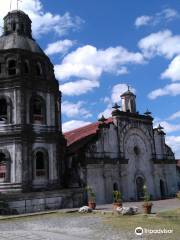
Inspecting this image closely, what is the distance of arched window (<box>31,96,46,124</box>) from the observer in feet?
84.4

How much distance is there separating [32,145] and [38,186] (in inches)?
116

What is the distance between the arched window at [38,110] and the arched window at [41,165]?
2418mm

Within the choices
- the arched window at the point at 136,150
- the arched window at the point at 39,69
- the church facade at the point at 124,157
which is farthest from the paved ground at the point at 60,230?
the arched window at the point at 136,150

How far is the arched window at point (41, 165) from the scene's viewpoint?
24.8 metres

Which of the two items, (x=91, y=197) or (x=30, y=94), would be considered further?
(x=30, y=94)

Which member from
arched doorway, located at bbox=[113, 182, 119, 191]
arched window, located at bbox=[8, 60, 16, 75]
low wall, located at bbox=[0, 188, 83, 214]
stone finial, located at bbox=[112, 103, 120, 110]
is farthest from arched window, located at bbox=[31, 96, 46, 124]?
arched doorway, located at bbox=[113, 182, 119, 191]

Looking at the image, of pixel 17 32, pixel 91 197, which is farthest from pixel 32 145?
pixel 17 32

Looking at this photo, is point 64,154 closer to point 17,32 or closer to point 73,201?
point 73,201

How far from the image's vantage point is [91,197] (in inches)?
945

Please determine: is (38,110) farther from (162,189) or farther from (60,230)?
(162,189)

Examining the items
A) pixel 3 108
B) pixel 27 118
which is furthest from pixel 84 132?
pixel 3 108

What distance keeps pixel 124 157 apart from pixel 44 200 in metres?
10.2

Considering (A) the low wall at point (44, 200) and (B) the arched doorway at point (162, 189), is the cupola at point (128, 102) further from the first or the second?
(A) the low wall at point (44, 200)

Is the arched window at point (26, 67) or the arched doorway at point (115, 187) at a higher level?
the arched window at point (26, 67)
